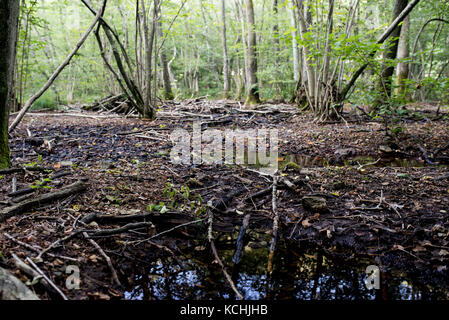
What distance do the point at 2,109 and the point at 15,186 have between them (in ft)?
2.83

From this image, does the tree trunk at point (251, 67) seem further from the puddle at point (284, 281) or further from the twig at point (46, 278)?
the twig at point (46, 278)

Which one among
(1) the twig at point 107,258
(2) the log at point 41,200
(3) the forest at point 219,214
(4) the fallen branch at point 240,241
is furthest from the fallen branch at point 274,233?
(2) the log at point 41,200

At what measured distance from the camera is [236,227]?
2674 mm

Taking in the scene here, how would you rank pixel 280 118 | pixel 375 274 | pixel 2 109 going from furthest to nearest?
pixel 280 118 < pixel 2 109 < pixel 375 274

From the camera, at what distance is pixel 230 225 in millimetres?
2695

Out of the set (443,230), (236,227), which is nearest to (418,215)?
(443,230)

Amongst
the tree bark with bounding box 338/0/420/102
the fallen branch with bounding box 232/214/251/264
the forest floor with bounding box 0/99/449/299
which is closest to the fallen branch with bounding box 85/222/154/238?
the forest floor with bounding box 0/99/449/299

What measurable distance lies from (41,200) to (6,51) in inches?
59.4

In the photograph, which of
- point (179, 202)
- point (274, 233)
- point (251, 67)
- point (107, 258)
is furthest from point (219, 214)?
point (251, 67)

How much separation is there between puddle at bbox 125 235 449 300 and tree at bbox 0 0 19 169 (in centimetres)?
233

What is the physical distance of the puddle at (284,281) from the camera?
181 cm

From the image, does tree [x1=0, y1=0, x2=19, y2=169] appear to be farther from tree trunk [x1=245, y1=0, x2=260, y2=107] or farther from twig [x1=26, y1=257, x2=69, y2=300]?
tree trunk [x1=245, y1=0, x2=260, y2=107]

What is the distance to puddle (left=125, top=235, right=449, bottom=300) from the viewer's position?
5.94 feet

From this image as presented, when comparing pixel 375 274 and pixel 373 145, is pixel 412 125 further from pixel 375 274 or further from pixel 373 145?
pixel 375 274
